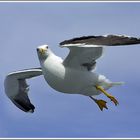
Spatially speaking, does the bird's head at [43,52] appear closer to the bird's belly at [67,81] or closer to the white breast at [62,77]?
the white breast at [62,77]

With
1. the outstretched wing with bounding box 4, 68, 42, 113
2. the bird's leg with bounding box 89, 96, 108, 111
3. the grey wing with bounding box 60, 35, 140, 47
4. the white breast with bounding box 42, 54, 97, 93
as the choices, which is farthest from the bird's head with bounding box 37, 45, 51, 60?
the bird's leg with bounding box 89, 96, 108, 111

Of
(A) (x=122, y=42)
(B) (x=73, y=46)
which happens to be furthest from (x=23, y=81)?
(A) (x=122, y=42)

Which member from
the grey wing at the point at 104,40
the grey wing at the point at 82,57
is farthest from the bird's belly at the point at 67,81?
the grey wing at the point at 104,40

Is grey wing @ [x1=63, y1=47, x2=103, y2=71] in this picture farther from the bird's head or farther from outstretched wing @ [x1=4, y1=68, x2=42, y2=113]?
outstretched wing @ [x1=4, y1=68, x2=42, y2=113]

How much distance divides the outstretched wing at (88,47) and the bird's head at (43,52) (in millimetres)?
613

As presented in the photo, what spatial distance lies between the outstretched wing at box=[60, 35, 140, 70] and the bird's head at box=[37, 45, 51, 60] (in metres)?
0.61

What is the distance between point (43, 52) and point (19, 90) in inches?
141

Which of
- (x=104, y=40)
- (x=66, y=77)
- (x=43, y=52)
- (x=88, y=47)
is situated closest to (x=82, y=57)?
(x=88, y=47)

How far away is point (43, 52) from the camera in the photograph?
71.9 ft

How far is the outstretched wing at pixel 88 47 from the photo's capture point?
20.3m

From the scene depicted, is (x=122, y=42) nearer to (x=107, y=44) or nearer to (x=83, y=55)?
(x=107, y=44)

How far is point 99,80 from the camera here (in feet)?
73.3

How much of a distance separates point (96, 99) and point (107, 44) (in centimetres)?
424

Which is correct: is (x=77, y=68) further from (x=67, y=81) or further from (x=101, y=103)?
(x=101, y=103)
